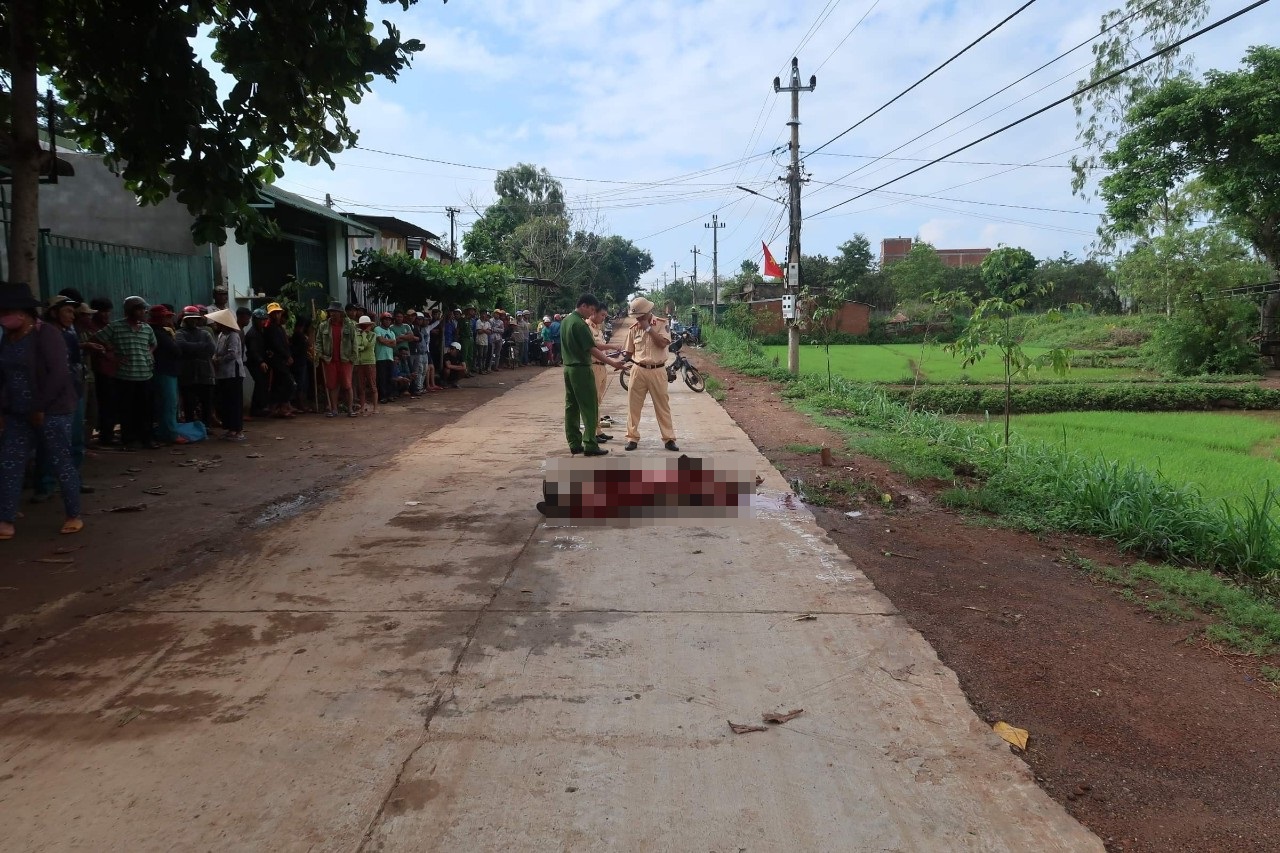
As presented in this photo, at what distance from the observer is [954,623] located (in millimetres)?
4273

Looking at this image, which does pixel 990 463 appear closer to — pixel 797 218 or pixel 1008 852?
pixel 1008 852

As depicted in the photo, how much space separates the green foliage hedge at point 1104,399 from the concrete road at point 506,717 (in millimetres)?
15362

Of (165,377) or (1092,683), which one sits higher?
(165,377)

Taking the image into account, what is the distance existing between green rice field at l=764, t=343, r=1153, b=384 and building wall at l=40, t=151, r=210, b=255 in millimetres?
14690

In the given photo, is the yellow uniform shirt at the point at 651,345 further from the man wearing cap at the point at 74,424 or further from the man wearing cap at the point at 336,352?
the man wearing cap at the point at 74,424

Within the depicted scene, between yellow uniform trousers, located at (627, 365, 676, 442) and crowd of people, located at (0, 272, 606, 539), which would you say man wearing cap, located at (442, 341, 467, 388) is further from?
yellow uniform trousers, located at (627, 365, 676, 442)

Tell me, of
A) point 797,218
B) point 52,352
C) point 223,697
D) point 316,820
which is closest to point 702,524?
point 223,697

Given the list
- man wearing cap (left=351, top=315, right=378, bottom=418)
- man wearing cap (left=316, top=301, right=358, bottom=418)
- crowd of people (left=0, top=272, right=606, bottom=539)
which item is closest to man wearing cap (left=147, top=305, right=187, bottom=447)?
crowd of people (left=0, top=272, right=606, bottom=539)

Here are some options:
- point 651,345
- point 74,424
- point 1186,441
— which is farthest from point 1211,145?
point 74,424

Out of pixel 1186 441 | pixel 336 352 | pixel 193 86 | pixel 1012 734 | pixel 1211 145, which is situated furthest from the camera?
pixel 1211 145

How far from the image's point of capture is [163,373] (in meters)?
9.01

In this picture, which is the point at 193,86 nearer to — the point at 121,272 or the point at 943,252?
the point at 121,272

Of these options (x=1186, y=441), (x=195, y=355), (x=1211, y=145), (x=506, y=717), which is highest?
(x=1211, y=145)

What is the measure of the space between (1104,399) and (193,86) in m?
19.3
